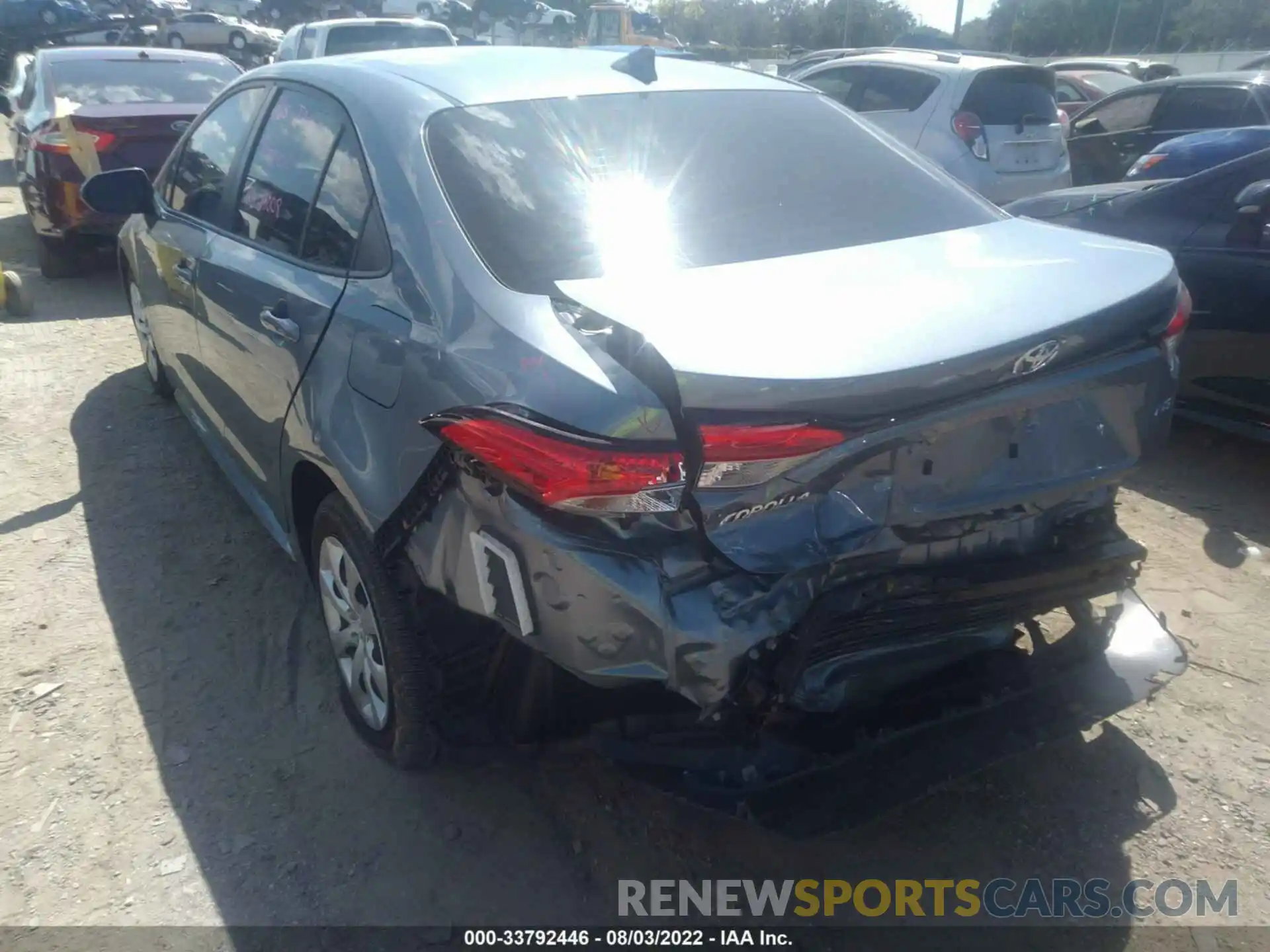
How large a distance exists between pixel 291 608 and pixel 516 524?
198 cm

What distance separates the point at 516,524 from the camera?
2.03 meters

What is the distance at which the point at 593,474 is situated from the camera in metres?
1.92

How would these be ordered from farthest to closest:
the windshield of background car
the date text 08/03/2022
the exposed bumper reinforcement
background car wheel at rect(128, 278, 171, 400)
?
the windshield of background car, background car wheel at rect(128, 278, 171, 400), the date text 08/03/2022, the exposed bumper reinforcement

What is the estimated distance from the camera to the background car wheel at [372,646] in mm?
2557

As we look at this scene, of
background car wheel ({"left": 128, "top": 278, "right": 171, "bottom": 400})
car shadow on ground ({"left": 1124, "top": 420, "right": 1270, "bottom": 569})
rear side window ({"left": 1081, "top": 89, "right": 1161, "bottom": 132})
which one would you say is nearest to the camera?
car shadow on ground ({"left": 1124, "top": 420, "right": 1270, "bottom": 569})

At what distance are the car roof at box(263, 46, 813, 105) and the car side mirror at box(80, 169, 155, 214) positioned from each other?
4.11ft

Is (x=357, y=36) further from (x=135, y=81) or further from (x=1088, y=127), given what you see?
(x=1088, y=127)

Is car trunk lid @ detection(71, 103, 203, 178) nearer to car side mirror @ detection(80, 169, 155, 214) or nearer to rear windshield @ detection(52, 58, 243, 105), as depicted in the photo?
rear windshield @ detection(52, 58, 243, 105)

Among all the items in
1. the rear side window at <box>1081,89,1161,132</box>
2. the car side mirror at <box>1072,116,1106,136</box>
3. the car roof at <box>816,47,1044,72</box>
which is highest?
the car roof at <box>816,47,1044,72</box>

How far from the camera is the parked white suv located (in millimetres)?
7980

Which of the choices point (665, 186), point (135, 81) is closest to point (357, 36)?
point (135, 81)

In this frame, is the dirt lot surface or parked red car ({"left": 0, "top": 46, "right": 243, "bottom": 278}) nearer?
the dirt lot surface

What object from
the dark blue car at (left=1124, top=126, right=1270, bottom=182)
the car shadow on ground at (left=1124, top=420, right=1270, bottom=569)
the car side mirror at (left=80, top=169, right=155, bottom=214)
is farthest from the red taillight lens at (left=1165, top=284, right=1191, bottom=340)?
the dark blue car at (left=1124, top=126, right=1270, bottom=182)

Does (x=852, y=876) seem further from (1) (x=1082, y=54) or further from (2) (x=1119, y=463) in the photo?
(1) (x=1082, y=54)
